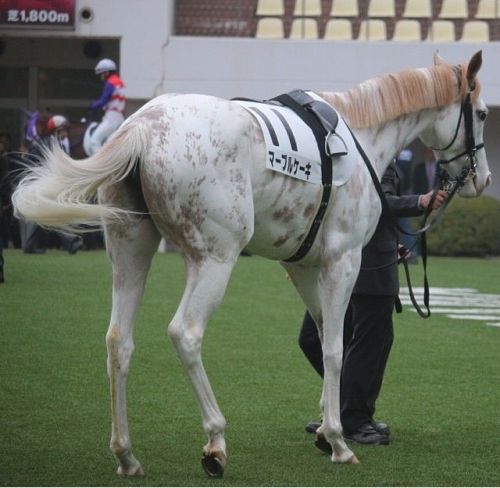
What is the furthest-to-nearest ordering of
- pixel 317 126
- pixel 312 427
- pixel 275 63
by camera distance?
pixel 275 63
pixel 312 427
pixel 317 126

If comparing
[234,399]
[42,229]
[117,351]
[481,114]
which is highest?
[481,114]

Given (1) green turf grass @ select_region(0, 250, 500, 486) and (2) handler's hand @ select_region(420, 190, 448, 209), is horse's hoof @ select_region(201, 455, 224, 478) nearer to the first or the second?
(1) green turf grass @ select_region(0, 250, 500, 486)

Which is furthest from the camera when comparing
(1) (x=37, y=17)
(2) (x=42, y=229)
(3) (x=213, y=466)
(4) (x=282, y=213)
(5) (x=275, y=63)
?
(5) (x=275, y=63)

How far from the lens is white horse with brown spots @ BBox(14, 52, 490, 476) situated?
5910mm

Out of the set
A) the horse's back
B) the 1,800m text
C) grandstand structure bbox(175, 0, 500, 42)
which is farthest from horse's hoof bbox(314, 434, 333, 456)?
grandstand structure bbox(175, 0, 500, 42)

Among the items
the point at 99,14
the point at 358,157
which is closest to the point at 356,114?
the point at 358,157

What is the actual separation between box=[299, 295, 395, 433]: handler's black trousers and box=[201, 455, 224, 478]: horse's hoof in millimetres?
1451

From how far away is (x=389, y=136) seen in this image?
7180mm

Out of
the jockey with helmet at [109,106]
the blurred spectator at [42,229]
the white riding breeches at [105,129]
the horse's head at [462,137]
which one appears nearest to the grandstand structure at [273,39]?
the jockey with helmet at [109,106]

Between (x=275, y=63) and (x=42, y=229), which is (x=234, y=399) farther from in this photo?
(x=275, y=63)

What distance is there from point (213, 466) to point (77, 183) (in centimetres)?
142

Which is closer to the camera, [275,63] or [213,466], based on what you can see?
[213,466]

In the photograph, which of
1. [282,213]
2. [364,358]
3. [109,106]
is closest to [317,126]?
[282,213]

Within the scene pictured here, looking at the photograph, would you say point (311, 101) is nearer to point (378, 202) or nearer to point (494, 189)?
point (378, 202)
